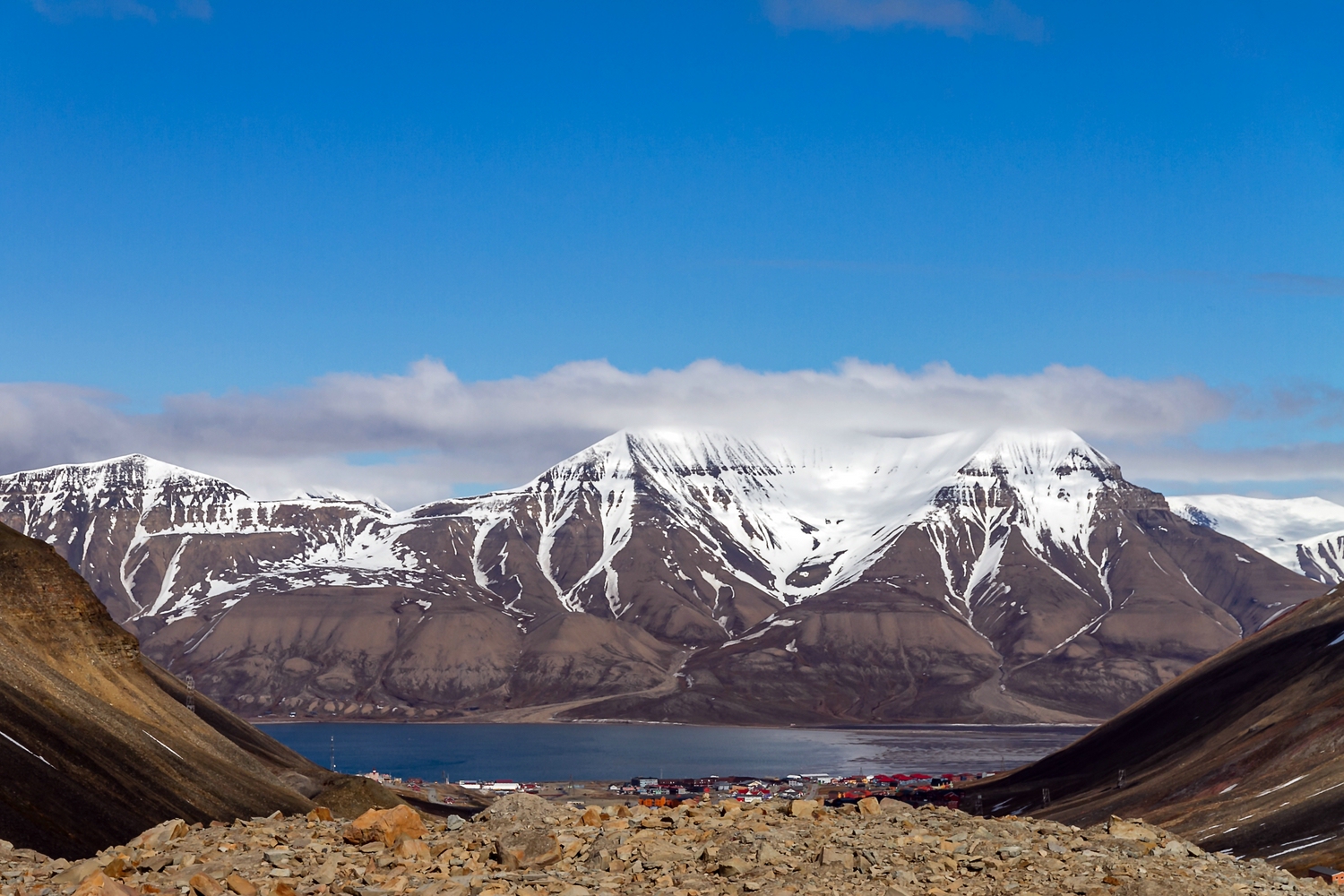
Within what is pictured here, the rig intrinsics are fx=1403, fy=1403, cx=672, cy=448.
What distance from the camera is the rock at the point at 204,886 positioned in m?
23.5

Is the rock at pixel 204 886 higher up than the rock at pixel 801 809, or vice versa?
the rock at pixel 801 809

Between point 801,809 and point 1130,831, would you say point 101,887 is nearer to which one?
point 801,809

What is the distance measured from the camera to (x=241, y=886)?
23.8 meters

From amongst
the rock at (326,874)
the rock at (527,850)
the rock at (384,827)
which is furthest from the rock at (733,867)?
the rock at (326,874)

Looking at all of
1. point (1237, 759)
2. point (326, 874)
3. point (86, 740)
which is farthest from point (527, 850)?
point (1237, 759)

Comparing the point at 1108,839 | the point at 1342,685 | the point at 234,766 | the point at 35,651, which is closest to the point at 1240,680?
the point at 1342,685

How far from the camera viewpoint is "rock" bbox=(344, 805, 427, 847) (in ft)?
92.2

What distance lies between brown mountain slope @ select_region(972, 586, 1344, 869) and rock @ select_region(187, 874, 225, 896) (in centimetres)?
7691

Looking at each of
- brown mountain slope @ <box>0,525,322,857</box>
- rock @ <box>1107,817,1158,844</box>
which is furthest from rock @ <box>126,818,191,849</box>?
brown mountain slope @ <box>0,525,322,857</box>

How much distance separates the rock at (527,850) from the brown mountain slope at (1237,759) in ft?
233

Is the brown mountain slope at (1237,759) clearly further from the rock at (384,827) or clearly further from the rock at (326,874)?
the rock at (326,874)

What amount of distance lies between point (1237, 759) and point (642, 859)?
409 feet

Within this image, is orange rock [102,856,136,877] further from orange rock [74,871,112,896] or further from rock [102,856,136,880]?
orange rock [74,871,112,896]

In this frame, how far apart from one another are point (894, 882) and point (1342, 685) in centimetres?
13147
